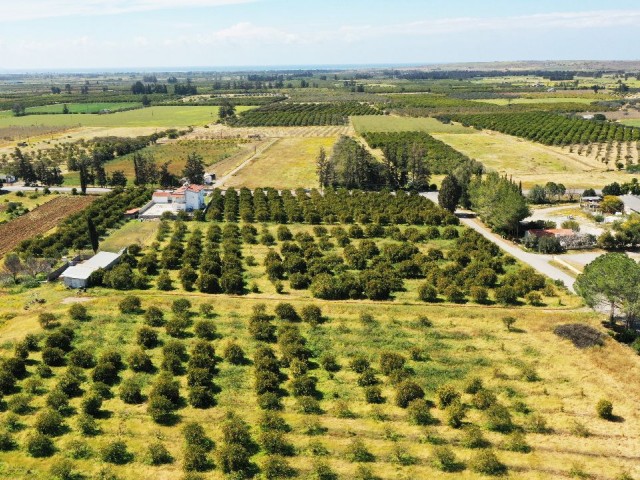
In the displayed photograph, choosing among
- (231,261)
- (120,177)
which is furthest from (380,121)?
(231,261)

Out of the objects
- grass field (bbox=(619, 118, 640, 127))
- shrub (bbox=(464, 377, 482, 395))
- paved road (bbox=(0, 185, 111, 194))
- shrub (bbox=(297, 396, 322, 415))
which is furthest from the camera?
grass field (bbox=(619, 118, 640, 127))

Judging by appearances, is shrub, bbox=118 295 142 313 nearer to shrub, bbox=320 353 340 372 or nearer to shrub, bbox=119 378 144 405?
shrub, bbox=119 378 144 405

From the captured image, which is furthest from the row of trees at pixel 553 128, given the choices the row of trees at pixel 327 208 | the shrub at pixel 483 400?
the shrub at pixel 483 400

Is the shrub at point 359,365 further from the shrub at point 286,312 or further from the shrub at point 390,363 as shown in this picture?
the shrub at point 286,312

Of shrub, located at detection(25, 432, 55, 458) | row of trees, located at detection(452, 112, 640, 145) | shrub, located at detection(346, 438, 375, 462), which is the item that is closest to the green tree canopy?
shrub, located at detection(346, 438, 375, 462)

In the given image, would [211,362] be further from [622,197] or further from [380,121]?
[380,121]

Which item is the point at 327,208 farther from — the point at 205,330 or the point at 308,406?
the point at 308,406
